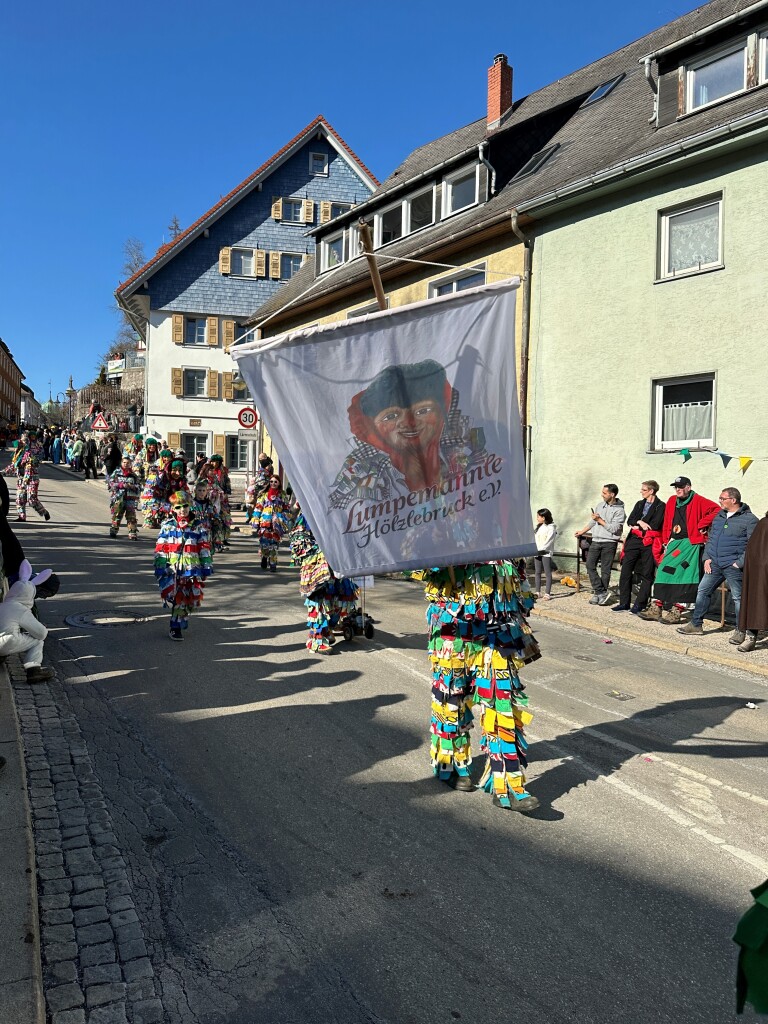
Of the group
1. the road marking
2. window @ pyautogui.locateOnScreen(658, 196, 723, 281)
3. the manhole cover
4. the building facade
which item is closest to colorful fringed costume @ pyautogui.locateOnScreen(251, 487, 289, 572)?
the manhole cover

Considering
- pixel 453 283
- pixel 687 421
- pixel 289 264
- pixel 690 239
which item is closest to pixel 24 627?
pixel 687 421

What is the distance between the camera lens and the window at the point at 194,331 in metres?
34.8

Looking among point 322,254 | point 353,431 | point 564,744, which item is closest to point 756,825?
point 564,744

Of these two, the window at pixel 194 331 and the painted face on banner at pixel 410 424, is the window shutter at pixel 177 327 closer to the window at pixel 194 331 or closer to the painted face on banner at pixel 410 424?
the window at pixel 194 331

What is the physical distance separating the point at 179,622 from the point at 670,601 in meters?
6.64

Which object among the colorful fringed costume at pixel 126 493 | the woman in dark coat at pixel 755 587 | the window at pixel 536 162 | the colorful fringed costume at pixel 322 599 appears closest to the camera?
the colorful fringed costume at pixel 322 599

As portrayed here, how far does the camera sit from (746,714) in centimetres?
656

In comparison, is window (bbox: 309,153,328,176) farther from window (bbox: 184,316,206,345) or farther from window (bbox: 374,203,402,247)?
window (bbox: 374,203,402,247)

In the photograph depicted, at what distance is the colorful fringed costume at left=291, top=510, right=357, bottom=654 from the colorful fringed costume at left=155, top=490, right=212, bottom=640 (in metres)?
1.17

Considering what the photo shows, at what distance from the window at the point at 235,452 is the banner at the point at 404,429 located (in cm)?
3255

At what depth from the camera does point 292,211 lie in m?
35.1

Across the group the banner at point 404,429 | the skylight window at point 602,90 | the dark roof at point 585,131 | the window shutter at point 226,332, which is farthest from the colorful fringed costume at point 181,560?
the window shutter at point 226,332

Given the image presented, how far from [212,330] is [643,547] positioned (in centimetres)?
2789

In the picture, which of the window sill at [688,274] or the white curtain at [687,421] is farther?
the white curtain at [687,421]
